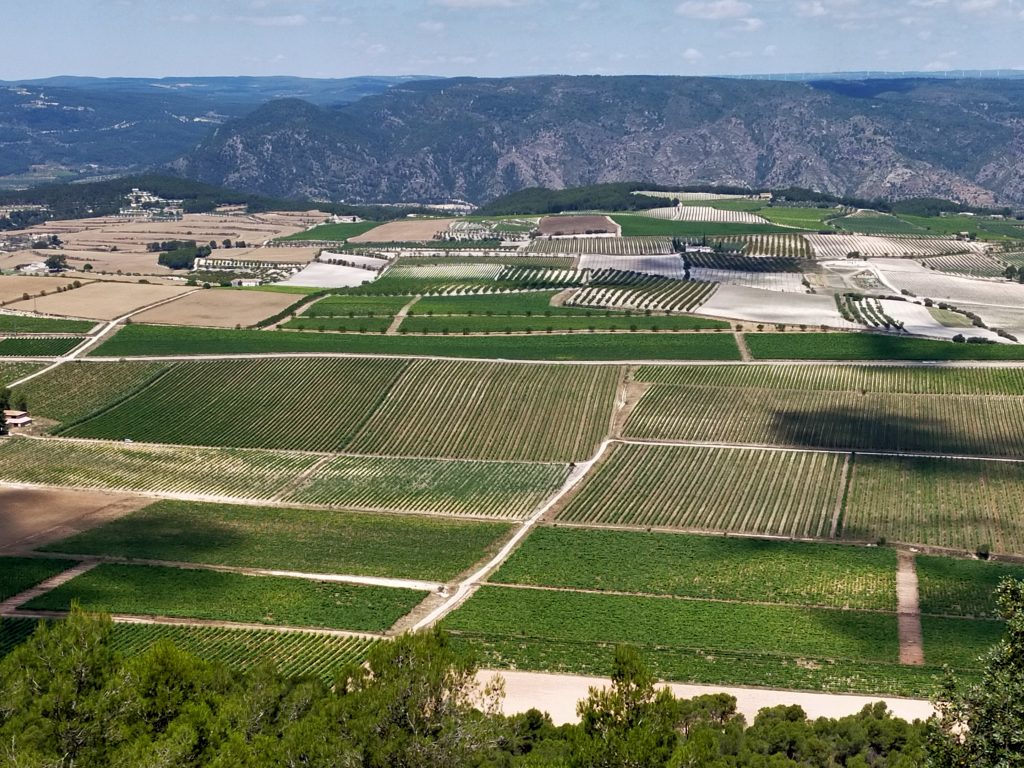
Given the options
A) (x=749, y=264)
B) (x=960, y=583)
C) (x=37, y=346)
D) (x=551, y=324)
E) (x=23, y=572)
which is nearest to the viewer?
(x=960, y=583)

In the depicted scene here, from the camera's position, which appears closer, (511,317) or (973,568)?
(973,568)

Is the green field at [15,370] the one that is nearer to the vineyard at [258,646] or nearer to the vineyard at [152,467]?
the vineyard at [152,467]

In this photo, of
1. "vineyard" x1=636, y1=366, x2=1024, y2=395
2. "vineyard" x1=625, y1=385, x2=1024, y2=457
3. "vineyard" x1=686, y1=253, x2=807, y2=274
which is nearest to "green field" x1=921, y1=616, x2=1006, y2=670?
"vineyard" x1=625, y1=385, x2=1024, y2=457

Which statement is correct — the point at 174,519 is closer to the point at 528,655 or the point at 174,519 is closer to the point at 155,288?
the point at 528,655

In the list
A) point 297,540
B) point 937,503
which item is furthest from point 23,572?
point 937,503

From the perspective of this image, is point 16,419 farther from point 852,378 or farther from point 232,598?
point 852,378

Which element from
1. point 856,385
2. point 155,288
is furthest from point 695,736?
point 155,288
